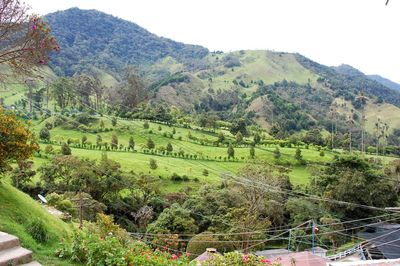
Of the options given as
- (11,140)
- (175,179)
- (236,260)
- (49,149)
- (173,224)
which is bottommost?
(173,224)

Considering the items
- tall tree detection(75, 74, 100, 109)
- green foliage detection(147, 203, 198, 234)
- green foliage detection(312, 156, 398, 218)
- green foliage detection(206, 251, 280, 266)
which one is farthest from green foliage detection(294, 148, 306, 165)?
green foliage detection(206, 251, 280, 266)

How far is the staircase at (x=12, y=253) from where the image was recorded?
663 centimetres

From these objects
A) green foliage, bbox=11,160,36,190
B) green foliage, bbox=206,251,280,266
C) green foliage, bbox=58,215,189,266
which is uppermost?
green foliage, bbox=58,215,189,266

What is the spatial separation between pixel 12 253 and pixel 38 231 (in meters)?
1.23

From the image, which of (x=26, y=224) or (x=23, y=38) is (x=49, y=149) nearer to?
(x=23, y=38)

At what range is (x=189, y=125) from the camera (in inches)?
2640

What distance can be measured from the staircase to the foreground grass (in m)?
0.29

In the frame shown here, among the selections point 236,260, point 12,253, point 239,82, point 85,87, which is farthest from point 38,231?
point 239,82

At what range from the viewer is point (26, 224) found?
856 centimetres

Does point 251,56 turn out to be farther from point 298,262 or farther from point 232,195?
point 298,262

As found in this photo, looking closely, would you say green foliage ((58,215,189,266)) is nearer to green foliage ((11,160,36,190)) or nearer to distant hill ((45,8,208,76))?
green foliage ((11,160,36,190))

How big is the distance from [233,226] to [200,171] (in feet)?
63.8

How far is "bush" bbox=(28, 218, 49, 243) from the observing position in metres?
8.09

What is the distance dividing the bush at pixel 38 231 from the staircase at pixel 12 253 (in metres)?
0.71
